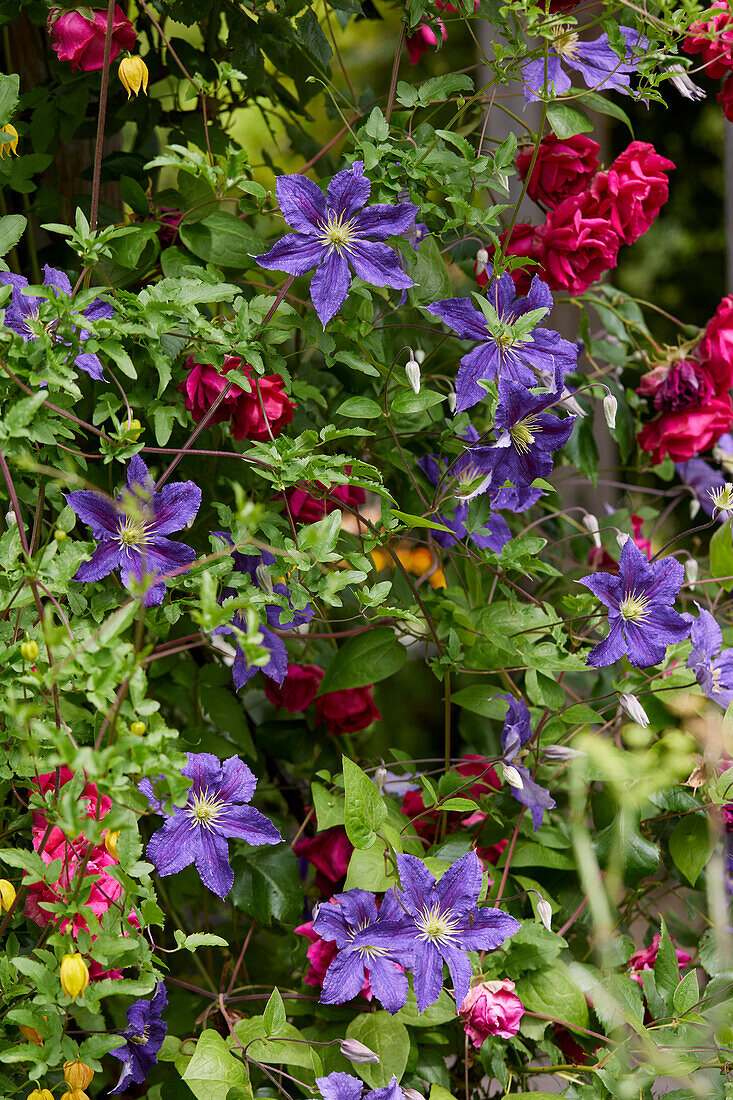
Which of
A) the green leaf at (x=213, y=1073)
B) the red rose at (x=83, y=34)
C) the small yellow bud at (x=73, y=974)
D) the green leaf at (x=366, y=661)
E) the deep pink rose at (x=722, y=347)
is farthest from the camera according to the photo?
the deep pink rose at (x=722, y=347)

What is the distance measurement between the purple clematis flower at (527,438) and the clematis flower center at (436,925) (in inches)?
13.2

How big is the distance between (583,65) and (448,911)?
72 cm

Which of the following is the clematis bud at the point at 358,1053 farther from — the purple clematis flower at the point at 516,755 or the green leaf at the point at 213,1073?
the purple clematis flower at the point at 516,755

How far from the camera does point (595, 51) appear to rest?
0.83 metres

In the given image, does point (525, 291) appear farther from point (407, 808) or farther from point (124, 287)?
point (407, 808)

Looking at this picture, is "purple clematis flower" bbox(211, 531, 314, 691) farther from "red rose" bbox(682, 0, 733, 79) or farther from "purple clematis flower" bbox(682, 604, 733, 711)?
"red rose" bbox(682, 0, 733, 79)

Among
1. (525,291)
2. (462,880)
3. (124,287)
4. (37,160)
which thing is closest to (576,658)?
(462,880)

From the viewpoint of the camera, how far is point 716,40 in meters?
0.78

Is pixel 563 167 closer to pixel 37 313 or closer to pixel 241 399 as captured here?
pixel 241 399

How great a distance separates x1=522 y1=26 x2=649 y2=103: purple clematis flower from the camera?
789 millimetres

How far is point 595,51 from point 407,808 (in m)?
A: 0.71

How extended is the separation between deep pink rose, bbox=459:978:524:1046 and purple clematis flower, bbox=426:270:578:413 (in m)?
0.45

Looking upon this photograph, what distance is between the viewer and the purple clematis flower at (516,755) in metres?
0.75

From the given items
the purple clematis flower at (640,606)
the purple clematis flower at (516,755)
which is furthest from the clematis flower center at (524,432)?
the purple clematis flower at (516,755)
